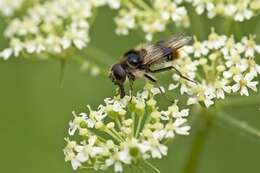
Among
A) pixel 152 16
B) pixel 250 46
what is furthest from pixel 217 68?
pixel 152 16

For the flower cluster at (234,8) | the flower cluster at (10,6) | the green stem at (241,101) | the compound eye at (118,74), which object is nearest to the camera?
the compound eye at (118,74)

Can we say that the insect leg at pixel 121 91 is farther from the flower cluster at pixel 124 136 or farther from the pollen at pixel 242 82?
the pollen at pixel 242 82

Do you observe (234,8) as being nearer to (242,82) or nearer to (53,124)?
(242,82)

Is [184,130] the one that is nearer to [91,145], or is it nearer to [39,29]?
[91,145]

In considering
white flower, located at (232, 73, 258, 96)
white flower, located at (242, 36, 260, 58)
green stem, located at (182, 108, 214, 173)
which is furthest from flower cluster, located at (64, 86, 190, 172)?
green stem, located at (182, 108, 214, 173)

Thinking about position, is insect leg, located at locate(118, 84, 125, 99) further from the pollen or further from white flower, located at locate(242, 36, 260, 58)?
white flower, located at locate(242, 36, 260, 58)

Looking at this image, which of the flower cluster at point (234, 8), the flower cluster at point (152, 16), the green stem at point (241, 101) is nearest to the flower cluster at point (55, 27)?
the flower cluster at point (152, 16)

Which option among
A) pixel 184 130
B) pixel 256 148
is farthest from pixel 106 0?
pixel 256 148
